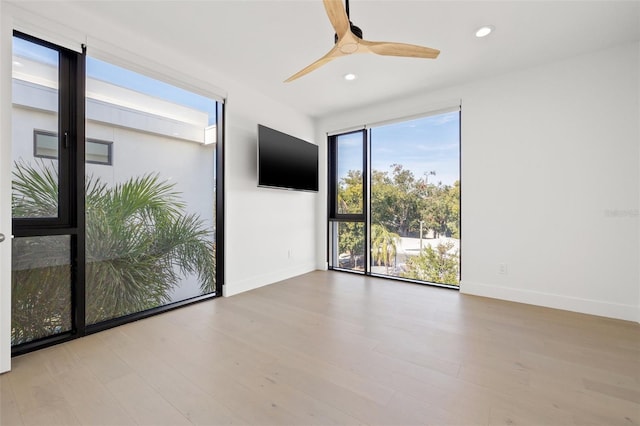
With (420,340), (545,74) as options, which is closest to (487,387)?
(420,340)

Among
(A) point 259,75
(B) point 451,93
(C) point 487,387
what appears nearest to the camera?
(C) point 487,387

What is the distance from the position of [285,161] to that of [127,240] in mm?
2029

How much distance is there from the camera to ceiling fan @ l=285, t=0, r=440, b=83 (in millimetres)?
1579

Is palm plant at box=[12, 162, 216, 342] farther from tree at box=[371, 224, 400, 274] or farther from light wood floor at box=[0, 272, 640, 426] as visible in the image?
tree at box=[371, 224, 400, 274]

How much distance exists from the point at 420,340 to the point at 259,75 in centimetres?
311

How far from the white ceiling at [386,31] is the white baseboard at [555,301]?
94.9 inches

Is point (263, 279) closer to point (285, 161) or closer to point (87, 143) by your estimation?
point (285, 161)

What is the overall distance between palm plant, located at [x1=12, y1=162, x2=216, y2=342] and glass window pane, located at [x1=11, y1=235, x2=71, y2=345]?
0.5 inches

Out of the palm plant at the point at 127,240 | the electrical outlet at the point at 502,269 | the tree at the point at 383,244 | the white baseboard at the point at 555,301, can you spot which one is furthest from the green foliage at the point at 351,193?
the palm plant at the point at 127,240

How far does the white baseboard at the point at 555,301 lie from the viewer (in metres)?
2.57

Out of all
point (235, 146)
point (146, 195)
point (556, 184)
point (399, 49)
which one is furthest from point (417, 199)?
point (146, 195)

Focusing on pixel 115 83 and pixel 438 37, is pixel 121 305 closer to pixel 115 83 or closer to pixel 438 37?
pixel 115 83

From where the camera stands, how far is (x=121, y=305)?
248 cm

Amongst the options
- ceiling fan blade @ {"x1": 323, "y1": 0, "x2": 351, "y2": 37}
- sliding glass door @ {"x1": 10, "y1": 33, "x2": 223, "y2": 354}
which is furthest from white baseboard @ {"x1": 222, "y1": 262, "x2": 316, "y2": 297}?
ceiling fan blade @ {"x1": 323, "y1": 0, "x2": 351, "y2": 37}
